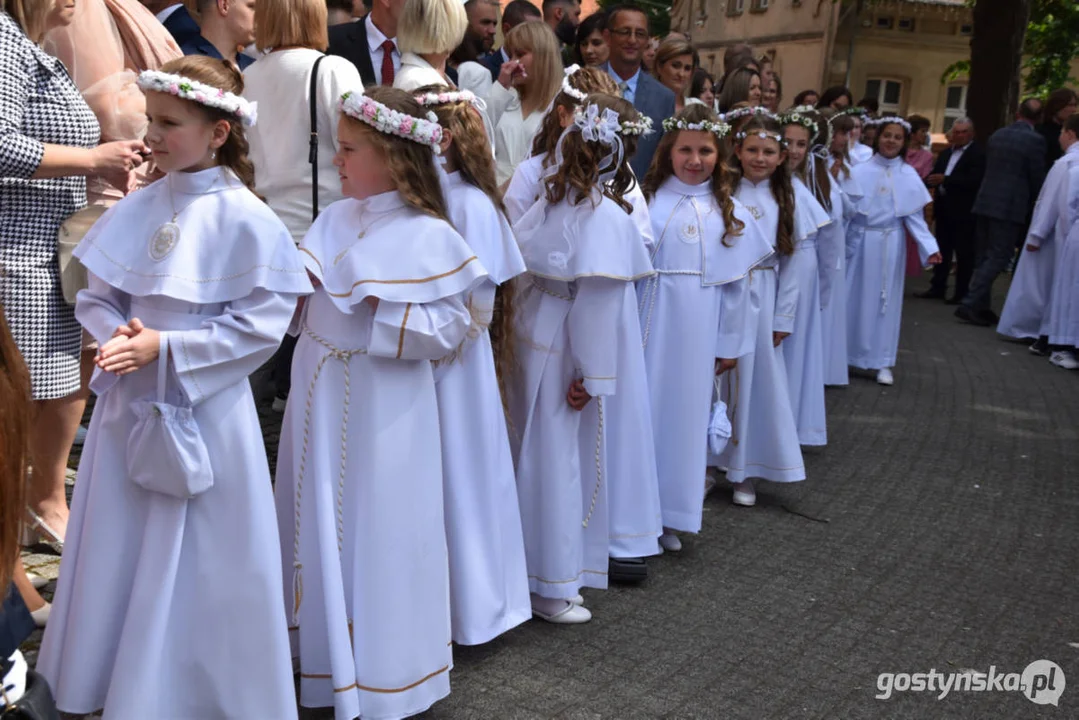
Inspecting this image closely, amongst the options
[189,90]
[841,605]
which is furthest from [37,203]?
[841,605]

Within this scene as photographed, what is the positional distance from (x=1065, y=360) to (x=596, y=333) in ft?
27.6

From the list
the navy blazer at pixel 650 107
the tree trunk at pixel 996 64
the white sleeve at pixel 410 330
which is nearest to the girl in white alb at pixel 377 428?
the white sleeve at pixel 410 330

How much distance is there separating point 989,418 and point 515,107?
471cm

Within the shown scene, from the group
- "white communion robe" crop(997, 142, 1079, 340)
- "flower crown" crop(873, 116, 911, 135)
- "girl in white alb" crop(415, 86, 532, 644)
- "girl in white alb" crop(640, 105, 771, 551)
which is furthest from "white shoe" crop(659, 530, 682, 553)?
"white communion robe" crop(997, 142, 1079, 340)

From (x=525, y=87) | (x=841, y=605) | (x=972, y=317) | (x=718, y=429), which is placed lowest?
(x=972, y=317)

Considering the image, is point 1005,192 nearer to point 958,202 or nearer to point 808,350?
point 958,202

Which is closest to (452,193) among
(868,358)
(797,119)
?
(797,119)

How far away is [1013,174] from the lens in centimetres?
1327

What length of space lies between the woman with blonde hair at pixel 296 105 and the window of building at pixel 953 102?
121ft

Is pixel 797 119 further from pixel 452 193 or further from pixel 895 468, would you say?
pixel 452 193

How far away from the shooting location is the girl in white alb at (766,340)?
6.23m

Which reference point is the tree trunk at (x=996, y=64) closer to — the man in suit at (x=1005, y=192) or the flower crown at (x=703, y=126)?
the man in suit at (x=1005, y=192)

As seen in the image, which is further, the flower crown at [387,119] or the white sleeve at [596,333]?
the white sleeve at [596,333]

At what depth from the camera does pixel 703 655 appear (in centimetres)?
441
